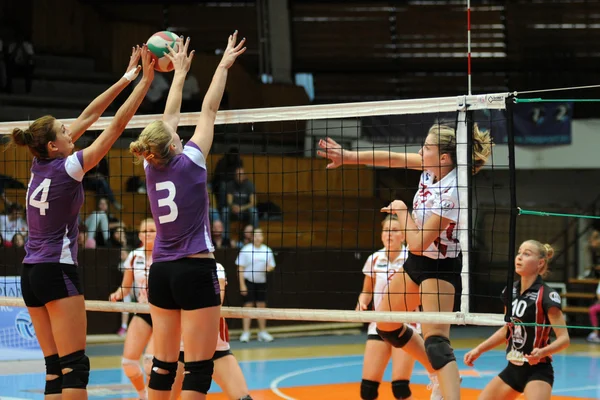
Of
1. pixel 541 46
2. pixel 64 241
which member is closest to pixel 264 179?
pixel 541 46

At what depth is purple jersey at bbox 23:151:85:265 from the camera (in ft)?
16.6

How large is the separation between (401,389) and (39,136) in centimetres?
362

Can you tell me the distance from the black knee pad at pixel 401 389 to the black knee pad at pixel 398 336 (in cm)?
82

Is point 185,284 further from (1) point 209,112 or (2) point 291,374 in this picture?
(2) point 291,374

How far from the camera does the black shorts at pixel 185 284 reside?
4777mm

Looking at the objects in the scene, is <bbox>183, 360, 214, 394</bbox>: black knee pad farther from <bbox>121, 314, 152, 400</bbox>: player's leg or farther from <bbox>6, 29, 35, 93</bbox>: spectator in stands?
<bbox>6, 29, 35, 93</bbox>: spectator in stands

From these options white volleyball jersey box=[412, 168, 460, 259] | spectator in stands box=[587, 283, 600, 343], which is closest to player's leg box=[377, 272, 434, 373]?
white volleyball jersey box=[412, 168, 460, 259]

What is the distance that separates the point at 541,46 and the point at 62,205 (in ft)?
52.7

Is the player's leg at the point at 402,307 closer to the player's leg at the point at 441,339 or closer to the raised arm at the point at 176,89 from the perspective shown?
the player's leg at the point at 441,339

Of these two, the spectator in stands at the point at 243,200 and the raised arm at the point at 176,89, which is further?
the spectator in stands at the point at 243,200

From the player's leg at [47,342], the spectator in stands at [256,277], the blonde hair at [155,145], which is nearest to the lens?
the blonde hair at [155,145]

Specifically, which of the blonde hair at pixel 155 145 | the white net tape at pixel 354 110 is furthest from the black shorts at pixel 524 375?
the blonde hair at pixel 155 145

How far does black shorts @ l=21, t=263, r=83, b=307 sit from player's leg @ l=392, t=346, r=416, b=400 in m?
2.99

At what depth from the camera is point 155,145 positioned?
188 inches
